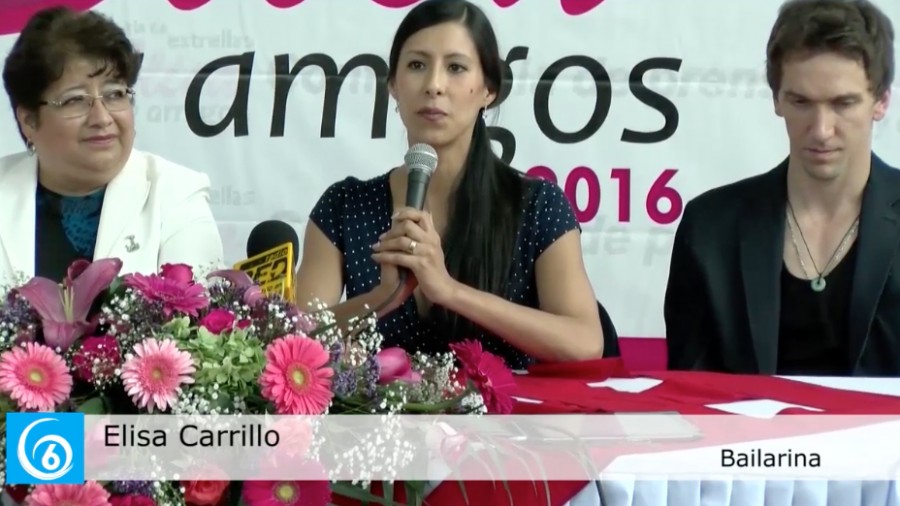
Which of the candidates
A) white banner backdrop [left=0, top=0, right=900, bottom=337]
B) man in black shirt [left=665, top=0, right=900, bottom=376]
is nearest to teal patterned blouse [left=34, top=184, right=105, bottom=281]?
white banner backdrop [left=0, top=0, right=900, bottom=337]

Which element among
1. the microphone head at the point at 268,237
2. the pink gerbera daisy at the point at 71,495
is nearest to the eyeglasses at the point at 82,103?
the microphone head at the point at 268,237

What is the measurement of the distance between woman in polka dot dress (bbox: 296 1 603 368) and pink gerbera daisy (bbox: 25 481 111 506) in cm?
72

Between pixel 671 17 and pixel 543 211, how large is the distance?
70 centimetres

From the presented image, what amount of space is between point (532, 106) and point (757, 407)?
41.9 inches

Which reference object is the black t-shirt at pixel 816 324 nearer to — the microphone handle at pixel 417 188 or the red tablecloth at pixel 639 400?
the red tablecloth at pixel 639 400

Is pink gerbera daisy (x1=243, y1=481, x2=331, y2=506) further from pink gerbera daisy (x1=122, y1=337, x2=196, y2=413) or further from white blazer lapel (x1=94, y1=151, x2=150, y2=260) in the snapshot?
white blazer lapel (x1=94, y1=151, x2=150, y2=260)

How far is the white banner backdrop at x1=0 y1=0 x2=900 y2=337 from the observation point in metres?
2.37

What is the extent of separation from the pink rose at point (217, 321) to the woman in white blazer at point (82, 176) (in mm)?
703

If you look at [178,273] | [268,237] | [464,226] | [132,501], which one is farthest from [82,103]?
[132,501]

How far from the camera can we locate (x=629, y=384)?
166cm

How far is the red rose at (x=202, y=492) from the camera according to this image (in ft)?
3.59

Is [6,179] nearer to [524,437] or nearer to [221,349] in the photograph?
[221,349]

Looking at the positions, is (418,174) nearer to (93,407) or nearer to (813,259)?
(93,407)

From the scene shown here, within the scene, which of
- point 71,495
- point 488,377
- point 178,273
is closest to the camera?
point 71,495
